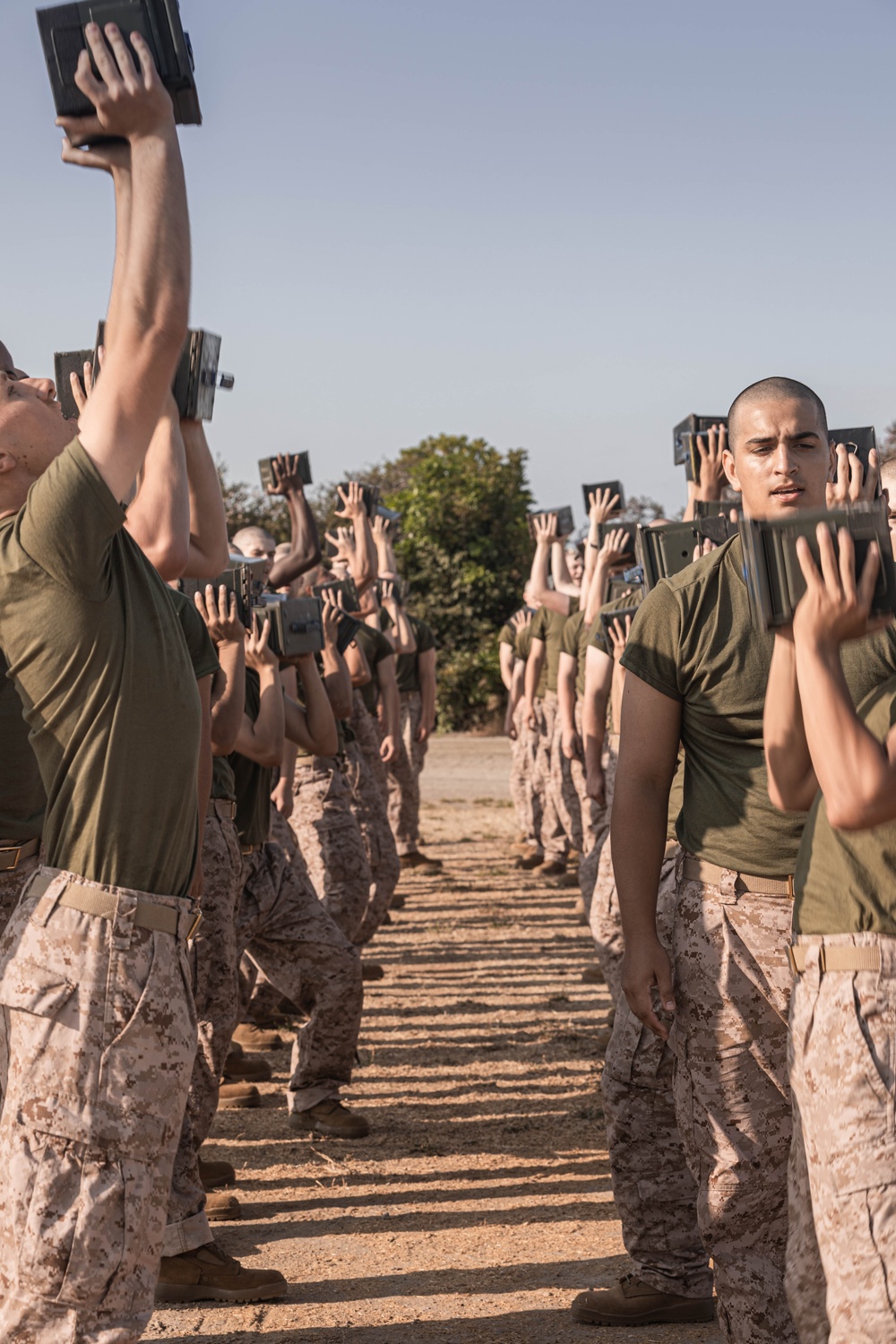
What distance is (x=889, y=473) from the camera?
196 inches

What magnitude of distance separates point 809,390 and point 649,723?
114 cm

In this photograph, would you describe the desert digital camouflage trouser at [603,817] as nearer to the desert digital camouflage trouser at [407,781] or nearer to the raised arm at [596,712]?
the raised arm at [596,712]

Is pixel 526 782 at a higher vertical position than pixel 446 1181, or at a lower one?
higher

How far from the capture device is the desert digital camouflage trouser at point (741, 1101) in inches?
140

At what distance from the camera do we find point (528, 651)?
16375 millimetres

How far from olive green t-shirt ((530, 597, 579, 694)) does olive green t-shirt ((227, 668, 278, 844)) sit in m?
7.47

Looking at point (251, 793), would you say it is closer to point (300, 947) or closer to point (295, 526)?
point (300, 947)

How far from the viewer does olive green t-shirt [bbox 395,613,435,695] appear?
1509 centimetres

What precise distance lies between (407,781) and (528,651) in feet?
8.53

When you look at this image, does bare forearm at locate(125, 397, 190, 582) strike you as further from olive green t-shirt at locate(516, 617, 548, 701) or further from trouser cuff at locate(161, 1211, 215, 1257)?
olive green t-shirt at locate(516, 617, 548, 701)

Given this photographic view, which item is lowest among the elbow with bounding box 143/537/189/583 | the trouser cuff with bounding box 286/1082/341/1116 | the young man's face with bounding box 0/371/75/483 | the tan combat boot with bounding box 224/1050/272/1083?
the tan combat boot with bounding box 224/1050/272/1083

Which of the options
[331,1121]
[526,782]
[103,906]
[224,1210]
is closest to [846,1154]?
[103,906]

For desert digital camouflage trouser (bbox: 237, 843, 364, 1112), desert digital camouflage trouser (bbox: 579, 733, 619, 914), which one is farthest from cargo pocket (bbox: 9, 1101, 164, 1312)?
desert digital camouflage trouser (bbox: 579, 733, 619, 914)

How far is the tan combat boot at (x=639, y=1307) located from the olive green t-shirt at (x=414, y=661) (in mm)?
10577
